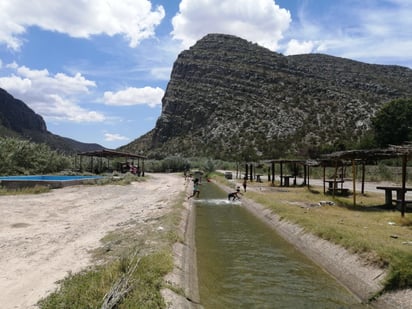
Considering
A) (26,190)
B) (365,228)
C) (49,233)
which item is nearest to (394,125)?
(365,228)

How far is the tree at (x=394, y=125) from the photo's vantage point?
196ft

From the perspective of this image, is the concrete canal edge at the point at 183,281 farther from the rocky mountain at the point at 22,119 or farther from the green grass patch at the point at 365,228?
the rocky mountain at the point at 22,119

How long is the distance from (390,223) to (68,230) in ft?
37.2

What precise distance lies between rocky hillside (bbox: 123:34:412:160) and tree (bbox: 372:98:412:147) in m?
10.5

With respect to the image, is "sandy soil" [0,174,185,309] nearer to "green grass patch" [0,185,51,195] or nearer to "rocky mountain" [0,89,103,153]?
"green grass patch" [0,185,51,195]

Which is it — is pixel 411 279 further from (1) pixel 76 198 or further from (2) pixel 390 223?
(1) pixel 76 198

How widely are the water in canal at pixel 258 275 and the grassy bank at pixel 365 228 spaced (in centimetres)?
97

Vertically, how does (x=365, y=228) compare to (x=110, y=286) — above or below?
above

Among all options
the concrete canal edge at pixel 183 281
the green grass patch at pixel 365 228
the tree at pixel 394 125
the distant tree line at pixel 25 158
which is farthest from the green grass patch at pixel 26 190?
the tree at pixel 394 125

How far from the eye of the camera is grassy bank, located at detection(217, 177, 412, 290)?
786 centimetres

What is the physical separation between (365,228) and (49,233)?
10363 mm

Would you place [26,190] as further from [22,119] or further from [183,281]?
[22,119]

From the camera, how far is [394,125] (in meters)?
60.3

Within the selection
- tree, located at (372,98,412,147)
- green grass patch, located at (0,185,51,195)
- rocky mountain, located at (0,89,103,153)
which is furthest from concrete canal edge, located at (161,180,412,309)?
rocky mountain, located at (0,89,103,153)
